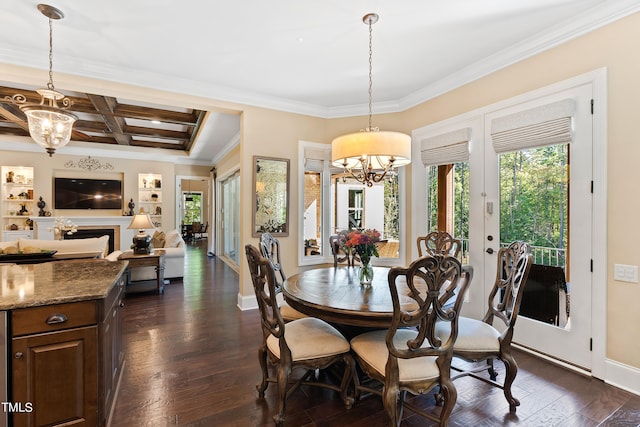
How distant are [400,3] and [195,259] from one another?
7.73 meters

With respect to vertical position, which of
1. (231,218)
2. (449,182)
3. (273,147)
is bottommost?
(231,218)

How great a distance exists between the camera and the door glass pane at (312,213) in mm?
4727

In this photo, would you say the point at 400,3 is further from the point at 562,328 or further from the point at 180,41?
the point at 562,328

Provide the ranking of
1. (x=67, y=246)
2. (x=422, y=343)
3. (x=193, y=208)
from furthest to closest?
(x=193, y=208)
(x=67, y=246)
(x=422, y=343)

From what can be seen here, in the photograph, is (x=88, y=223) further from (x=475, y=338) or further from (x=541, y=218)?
(x=541, y=218)

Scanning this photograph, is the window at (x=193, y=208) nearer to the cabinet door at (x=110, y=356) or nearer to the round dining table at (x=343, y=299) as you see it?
the cabinet door at (x=110, y=356)

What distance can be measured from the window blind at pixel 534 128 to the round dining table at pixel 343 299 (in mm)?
1848

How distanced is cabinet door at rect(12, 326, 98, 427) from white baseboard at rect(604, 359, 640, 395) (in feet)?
11.7

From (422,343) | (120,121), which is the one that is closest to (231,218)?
(120,121)

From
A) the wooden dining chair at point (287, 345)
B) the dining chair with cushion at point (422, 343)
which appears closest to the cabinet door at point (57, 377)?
the wooden dining chair at point (287, 345)

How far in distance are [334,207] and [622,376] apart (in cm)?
361

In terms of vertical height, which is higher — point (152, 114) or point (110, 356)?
point (152, 114)

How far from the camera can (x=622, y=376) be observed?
2316 millimetres

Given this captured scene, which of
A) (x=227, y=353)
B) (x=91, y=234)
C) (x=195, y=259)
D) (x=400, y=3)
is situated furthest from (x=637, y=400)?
(x=91, y=234)
